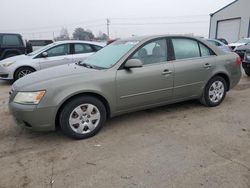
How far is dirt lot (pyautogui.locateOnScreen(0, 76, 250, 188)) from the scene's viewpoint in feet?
9.00

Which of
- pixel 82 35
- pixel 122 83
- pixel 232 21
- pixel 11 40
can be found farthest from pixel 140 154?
pixel 82 35

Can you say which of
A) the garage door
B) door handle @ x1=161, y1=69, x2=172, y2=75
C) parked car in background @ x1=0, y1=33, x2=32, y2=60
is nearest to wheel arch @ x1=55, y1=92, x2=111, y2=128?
door handle @ x1=161, y1=69, x2=172, y2=75

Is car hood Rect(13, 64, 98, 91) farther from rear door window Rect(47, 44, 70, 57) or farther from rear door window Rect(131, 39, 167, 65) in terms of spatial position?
rear door window Rect(47, 44, 70, 57)

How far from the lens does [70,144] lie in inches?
143

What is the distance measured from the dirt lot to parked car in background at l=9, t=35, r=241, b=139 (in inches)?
12.7

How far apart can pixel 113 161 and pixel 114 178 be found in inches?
14.5

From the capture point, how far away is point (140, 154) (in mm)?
3289

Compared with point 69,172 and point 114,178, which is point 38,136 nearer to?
point 69,172

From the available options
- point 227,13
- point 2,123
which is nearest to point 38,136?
point 2,123

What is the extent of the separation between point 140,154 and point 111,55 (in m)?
1.90

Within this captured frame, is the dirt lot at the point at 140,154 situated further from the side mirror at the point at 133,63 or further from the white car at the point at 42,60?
the white car at the point at 42,60

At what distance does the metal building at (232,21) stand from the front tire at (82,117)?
25886 mm

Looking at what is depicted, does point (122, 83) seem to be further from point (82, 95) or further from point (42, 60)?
point (42, 60)

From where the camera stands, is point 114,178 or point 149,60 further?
point 149,60
